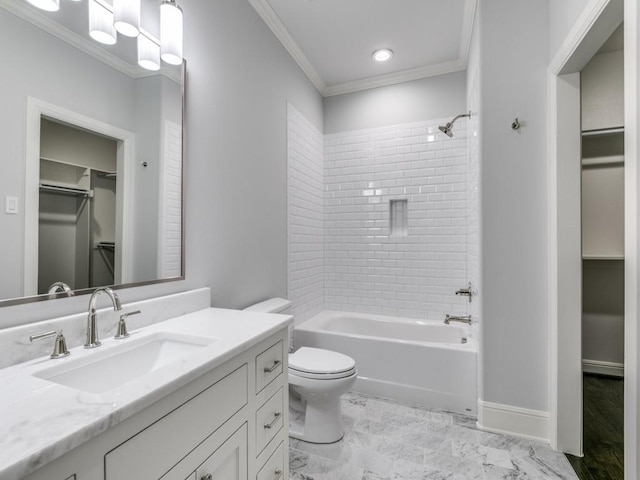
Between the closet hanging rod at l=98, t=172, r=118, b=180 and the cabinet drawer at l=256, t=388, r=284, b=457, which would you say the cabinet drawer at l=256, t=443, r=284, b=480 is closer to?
the cabinet drawer at l=256, t=388, r=284, b=457

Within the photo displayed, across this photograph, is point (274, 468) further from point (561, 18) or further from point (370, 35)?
point (370, 35)

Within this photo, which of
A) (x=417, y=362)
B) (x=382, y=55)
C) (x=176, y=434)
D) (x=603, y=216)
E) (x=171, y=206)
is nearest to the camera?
(x=176, y=434)

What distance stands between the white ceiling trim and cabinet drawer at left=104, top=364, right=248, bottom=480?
2.39 m

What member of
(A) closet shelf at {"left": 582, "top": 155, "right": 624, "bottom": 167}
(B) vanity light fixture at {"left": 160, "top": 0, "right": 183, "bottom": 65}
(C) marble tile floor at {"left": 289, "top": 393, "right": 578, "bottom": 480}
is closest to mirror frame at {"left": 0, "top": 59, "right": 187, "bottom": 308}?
(B) vanity light fixture at {"left": 160, "top": 0, "right": 183, "bottom": 65}

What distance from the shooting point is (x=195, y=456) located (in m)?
0.85

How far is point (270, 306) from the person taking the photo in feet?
6.92

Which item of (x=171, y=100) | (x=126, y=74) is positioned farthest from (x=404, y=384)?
(x=126, y=74)

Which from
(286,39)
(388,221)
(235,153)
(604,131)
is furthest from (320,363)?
(604,131)

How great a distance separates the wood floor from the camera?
1.63m

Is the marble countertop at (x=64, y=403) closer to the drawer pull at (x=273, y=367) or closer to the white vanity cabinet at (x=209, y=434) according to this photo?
the white vanity cabinet at (x=209, y=434)

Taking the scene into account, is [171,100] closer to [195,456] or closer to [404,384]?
[195,456]

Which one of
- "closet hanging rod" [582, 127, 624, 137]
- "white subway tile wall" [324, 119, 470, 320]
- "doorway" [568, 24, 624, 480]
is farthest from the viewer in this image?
"white subway tile wall" [324, 119, 470, 320]

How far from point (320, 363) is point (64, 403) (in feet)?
4.70

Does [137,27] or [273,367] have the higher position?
[137,27]
